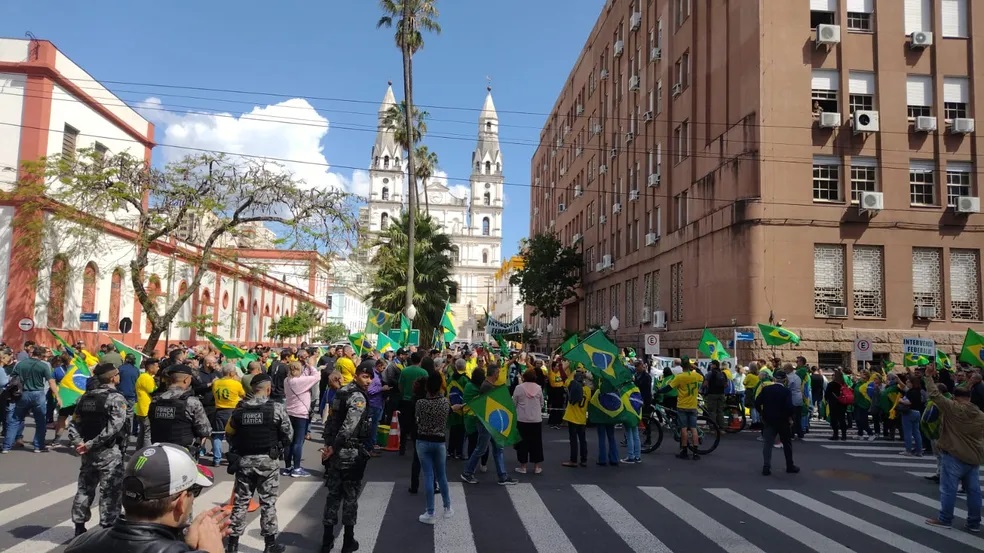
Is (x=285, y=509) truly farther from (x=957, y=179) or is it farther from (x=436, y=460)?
(x=957, y=179)

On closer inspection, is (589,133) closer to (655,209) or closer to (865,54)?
(655,209)

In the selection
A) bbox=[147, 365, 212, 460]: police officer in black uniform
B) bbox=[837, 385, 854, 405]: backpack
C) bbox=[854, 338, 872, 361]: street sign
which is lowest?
bbox=[837, 385, 854, 405]: backpack

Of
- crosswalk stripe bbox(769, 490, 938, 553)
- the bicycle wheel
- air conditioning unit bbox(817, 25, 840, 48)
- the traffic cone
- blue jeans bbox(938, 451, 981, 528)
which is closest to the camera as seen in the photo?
crosswalk stripe bbox(769, 490, 938, 553)

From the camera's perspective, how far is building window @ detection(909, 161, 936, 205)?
2484 cm

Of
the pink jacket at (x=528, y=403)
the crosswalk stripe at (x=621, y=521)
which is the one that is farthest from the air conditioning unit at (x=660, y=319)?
the crosswalk stripe at (x=621, y=521)

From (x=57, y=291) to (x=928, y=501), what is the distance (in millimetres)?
28407

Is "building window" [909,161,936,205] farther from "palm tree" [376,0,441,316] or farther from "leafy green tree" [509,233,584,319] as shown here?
"leafy green tree" [509,233,584,319]

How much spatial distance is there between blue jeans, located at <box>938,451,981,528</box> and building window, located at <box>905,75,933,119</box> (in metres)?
21.4

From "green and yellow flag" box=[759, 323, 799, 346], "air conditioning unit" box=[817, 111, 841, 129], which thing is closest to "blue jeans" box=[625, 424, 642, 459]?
"green and yellow flag" box=[759, 323, 799, 346]

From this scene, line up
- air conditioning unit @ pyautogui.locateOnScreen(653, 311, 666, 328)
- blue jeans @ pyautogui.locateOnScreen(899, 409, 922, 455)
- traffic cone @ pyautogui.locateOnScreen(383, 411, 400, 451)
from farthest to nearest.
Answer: air conditioning unit @ pyautogui.locateOnScreen(653, 311, 666, 328) → blue jeans @ pyautogui.locateOnScreen(899, 409, 922, 455) → traffic cone @ pyautogui.locateOnScreen(383, 411, 400, 451)

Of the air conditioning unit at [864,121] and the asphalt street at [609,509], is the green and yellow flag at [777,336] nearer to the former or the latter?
the asphalt street at [609,509]

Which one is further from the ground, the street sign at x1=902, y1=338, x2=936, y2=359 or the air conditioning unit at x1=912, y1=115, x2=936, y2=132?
the air conditioning unit at x1=912, y1=115, x2=936, y2=132

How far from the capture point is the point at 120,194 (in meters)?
24.5

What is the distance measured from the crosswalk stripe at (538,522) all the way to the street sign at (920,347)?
1661 centimetres
